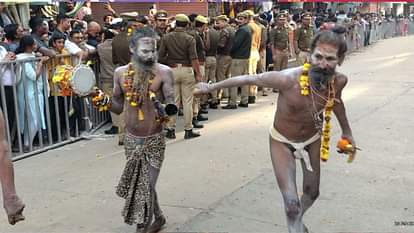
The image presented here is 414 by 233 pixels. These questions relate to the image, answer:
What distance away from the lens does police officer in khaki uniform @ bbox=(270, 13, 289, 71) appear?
12070mm

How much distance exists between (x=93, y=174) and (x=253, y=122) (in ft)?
12.0

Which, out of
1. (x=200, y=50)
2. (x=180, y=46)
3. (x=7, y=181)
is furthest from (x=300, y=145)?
(x=200, y=50)

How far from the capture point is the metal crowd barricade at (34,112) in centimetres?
709

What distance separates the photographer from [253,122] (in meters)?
9.34

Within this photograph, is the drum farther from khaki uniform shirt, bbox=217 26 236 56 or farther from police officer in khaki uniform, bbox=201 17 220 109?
khaki uniform shirt, bbox=217 26 236 56

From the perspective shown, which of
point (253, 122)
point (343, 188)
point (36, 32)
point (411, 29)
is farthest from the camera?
point (411, 29)

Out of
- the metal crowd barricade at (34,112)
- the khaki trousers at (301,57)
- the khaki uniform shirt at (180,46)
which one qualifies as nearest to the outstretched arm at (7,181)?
the metal crowd barricade at (34,112)

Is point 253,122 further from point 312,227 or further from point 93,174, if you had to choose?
point 312,227

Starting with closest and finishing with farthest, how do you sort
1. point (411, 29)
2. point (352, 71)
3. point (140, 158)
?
point (140, 158)
point (352, 71)
point (411, 29)

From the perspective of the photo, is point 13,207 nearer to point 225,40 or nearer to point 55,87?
point 55,87

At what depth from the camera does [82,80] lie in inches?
230

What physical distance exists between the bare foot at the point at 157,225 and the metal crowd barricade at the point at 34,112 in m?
3.01

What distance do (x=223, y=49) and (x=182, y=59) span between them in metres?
2.72

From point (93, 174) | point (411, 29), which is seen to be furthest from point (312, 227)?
point (411, 29)
